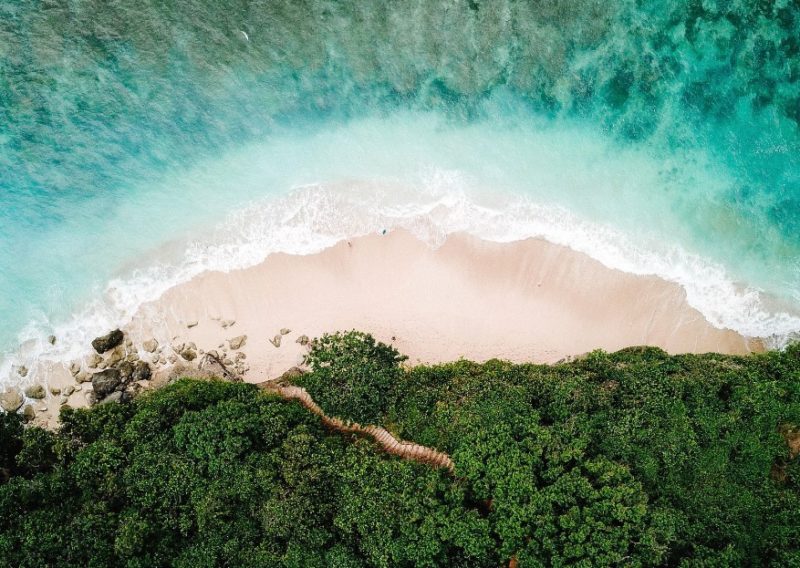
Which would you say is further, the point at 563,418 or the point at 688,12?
the point at 688,12

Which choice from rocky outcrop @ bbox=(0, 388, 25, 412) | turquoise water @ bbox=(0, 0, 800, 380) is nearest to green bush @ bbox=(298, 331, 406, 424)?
turquoise water @ bbox=(0, 0, 800, 380)

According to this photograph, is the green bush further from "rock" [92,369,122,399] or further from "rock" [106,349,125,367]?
"rock" [106,349,125,367]

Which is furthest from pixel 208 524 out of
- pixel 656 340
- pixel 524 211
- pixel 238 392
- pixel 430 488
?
pixel 656 340

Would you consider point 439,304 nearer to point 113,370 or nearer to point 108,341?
point 113,370

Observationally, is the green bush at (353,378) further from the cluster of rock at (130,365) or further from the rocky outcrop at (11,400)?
the rocky outcrop at (11,400)

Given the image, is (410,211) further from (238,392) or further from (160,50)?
(160,50)

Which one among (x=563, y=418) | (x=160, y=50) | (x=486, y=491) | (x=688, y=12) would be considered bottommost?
(x=486, y=491)
